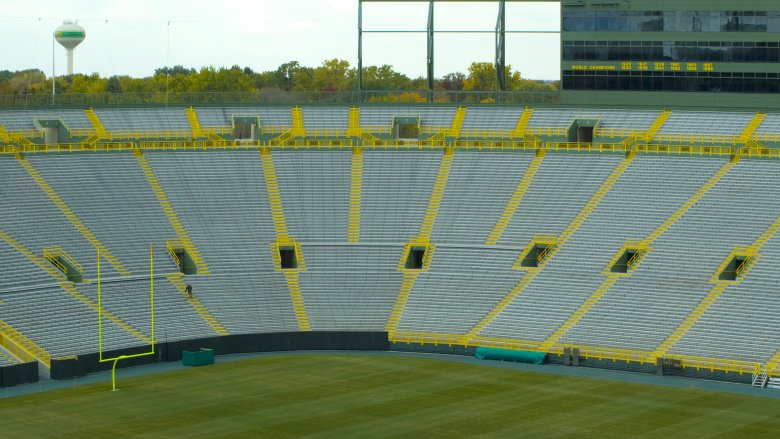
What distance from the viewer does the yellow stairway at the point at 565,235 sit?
179ft

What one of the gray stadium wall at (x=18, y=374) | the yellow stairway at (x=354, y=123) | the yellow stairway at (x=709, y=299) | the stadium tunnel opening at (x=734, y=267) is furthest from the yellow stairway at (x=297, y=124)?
the yellow stairway at (x=709, y=299)

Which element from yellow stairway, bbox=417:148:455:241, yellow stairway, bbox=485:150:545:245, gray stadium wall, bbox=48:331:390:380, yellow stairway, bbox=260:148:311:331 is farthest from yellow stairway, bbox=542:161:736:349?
yellow stairway, bbox=260:148:311:331

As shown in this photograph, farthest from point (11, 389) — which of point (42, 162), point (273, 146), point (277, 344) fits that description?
point (273, 146)

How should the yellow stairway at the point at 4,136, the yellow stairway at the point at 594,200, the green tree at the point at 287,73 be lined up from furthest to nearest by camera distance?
1. the green tree at the point at 287,73
2. the yellow stairway at the point at 4,136
3. the yellow stairway at the point at 594,200

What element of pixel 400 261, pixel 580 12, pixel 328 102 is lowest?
pixel 400 261

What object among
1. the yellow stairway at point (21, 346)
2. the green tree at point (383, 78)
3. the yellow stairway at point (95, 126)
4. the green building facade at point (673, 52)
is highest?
the green tree at point (383, 78)

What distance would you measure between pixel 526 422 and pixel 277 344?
58.2 ft

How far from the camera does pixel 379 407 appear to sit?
4244cm

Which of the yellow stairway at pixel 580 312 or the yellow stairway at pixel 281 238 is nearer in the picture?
the yellow stairway at pixel 580 312

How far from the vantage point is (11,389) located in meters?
45.7

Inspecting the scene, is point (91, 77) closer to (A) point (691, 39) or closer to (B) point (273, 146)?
(B) point (273, 146)

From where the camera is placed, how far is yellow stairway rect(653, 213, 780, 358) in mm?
49500

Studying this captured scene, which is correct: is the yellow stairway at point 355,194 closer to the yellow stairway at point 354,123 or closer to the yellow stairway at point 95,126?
the yellow stairway at point 354,123

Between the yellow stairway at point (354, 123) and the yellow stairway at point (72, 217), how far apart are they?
58.6ft
